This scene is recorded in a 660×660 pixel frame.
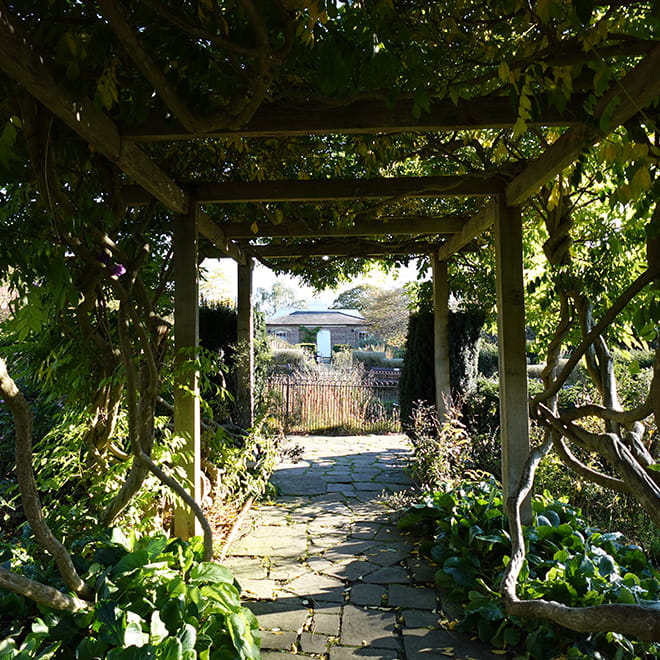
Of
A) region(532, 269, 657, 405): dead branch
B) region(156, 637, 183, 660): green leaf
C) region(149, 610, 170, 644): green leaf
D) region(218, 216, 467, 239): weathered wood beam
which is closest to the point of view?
region(532, 269, 657, 405): dead branch

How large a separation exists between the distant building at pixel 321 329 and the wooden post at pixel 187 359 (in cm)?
2330

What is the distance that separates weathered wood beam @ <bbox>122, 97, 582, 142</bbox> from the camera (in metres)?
2.42

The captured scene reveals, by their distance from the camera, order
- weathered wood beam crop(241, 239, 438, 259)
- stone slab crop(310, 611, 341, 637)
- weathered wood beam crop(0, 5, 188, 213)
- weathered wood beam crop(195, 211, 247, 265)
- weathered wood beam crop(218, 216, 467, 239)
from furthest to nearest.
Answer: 1. weathered wood beam crop(241, 239, 438, 259)
2. weathered wood beam crop(218, 216, 467, 239)
3. weathered wood beam crop(195, 211, 247, 265)
4. stone slab crop(310, 611, 341, 637)
5. weathered wood beam crop(0, 5, 188, 213)

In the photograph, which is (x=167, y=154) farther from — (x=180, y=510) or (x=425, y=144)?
(x=180, y=510)

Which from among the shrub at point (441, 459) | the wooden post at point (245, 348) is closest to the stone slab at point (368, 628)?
the shrub at point (441, 459)

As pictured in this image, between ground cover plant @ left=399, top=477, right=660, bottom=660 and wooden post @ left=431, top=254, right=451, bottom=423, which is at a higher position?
wooden post @ left=431, top=254, right=451, bottom=423

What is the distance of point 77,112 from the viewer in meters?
2.00

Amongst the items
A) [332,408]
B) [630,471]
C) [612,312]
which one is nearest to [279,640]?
[630,471]

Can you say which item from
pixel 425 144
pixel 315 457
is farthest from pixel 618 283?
pixel 315 457

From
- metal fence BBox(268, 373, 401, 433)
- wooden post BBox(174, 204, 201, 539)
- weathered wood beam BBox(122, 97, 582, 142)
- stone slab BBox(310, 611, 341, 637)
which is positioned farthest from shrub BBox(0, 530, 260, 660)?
metal fence BBox(268, 373, 401, 433)

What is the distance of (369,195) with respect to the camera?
3629 millimetres

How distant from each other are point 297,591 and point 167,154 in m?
2.89

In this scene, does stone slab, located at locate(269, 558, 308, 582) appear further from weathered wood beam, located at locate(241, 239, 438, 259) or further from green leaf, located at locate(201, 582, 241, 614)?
weathered wood beam, located at locate(241, 239, 438, 259)

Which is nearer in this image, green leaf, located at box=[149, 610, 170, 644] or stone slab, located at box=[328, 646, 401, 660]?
green leaf, located at box=[149, 610, 170, 644]
